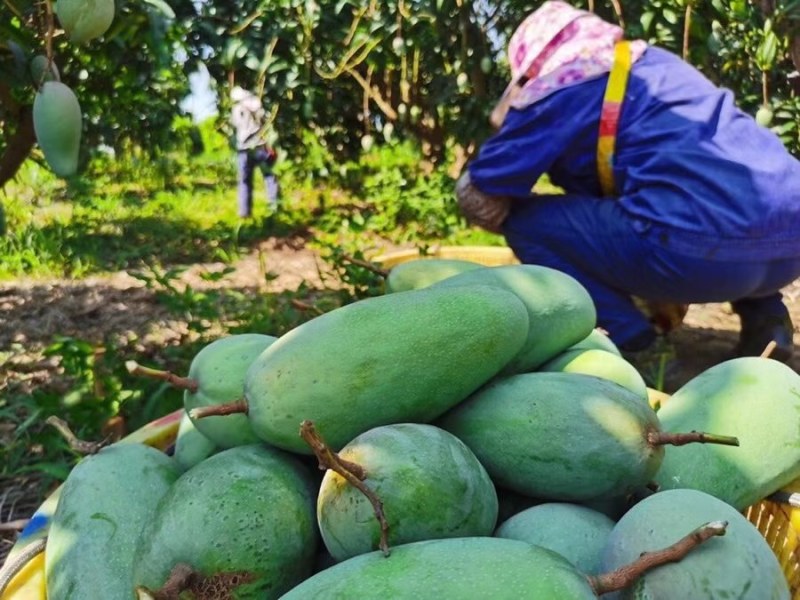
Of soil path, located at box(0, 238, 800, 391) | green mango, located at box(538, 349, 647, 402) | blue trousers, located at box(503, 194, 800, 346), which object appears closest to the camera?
green mango, located at box(538, 349, 647, 402)

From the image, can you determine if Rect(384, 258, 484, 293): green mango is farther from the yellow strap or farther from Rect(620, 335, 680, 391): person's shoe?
Rect(620, 335, 680, 391): person's shoe

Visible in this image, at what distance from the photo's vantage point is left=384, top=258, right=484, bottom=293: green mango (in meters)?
1.29

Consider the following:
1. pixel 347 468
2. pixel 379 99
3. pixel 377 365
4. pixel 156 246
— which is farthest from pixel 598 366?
pixel 379 99

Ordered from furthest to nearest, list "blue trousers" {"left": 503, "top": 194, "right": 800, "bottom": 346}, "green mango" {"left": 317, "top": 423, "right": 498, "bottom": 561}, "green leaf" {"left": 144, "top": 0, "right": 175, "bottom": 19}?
1. "blue trousers" {"left": 503, "top": 194, "right": 800, "bottom": 346}
2. "green leaf" {"left": 144, "top": 0, "right": 175, "bottom": 19}
3. "green mango" {"left": 317, "top": 423, "right": 498, "bottom": 561}

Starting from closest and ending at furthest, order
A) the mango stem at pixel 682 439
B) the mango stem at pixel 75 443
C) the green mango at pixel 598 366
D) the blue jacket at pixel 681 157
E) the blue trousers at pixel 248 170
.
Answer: the mango stem at pixel 682 439 < the mango stem at pixel 75 443 < the green mango at pixel 598 366 < the blue jacket at pixel 681 157 < the blue trousers at pixel 248 170

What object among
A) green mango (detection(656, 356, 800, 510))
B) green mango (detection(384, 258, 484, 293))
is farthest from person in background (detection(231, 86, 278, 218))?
green mango (detection(656, 356, 800, 510))

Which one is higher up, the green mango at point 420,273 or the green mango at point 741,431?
the green mango at point 420,273

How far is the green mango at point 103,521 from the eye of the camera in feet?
2.72

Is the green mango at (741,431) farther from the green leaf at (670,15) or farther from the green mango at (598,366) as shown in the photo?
the green leaf at (670,15)

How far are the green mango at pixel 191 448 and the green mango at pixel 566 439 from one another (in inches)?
13.4

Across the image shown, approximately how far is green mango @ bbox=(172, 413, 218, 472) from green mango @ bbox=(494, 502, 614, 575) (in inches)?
16.2

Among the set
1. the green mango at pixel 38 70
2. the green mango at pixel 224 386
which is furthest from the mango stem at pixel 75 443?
the green mango at pixel 38 70

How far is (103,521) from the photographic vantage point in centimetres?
88

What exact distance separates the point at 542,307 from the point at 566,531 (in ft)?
1.25
